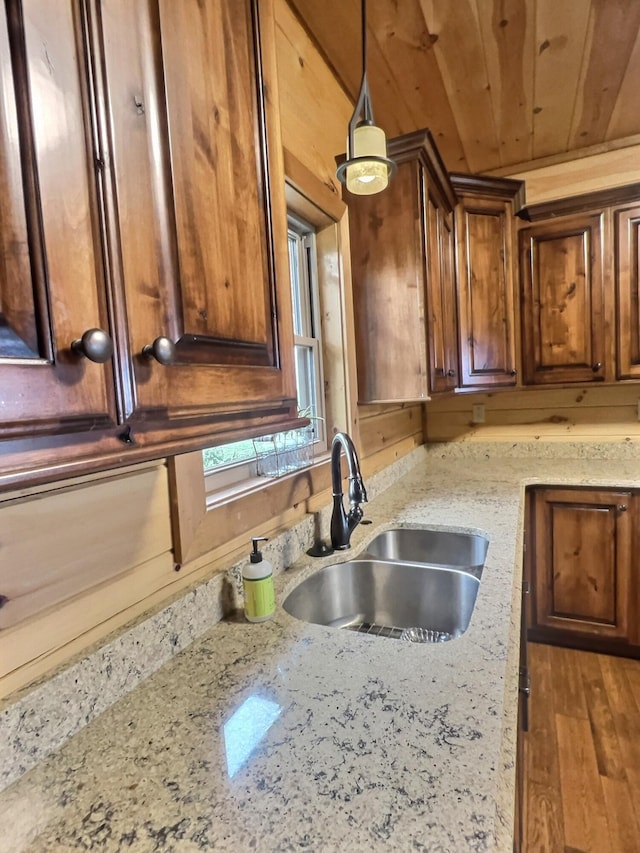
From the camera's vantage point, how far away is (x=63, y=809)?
54 centimetres

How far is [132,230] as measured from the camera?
46 cm

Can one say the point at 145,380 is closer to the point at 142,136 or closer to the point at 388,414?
the point at 142,136

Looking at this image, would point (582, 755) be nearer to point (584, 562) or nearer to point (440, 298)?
point (584, 562)

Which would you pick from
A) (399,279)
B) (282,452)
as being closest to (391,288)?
(399,279)

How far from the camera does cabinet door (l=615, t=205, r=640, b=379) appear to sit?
2324 millimetres

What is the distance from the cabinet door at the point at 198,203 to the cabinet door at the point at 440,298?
3.81 ft

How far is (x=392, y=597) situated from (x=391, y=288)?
113cm

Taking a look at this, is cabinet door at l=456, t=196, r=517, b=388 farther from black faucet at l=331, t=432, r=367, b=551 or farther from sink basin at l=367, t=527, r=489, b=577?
black faucet at l=331, t=432, r=367, b=551

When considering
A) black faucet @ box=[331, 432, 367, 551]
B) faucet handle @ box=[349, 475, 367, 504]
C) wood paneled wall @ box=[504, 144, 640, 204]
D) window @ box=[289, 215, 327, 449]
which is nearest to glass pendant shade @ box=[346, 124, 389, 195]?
window @ box=[289, 215, 327, 449]

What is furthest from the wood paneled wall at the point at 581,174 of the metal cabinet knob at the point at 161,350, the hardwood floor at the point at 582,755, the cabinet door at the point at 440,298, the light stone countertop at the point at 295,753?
the metal cabinet knob at the point at 161,350

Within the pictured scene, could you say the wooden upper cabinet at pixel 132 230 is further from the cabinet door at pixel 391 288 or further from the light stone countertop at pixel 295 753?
the cabinet door at pixel 391 288

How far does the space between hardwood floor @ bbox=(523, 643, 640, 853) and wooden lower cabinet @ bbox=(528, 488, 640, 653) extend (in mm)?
109

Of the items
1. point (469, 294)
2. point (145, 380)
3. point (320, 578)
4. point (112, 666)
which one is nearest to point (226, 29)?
point (145, 380)

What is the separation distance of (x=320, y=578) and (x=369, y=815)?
2.46 ft
